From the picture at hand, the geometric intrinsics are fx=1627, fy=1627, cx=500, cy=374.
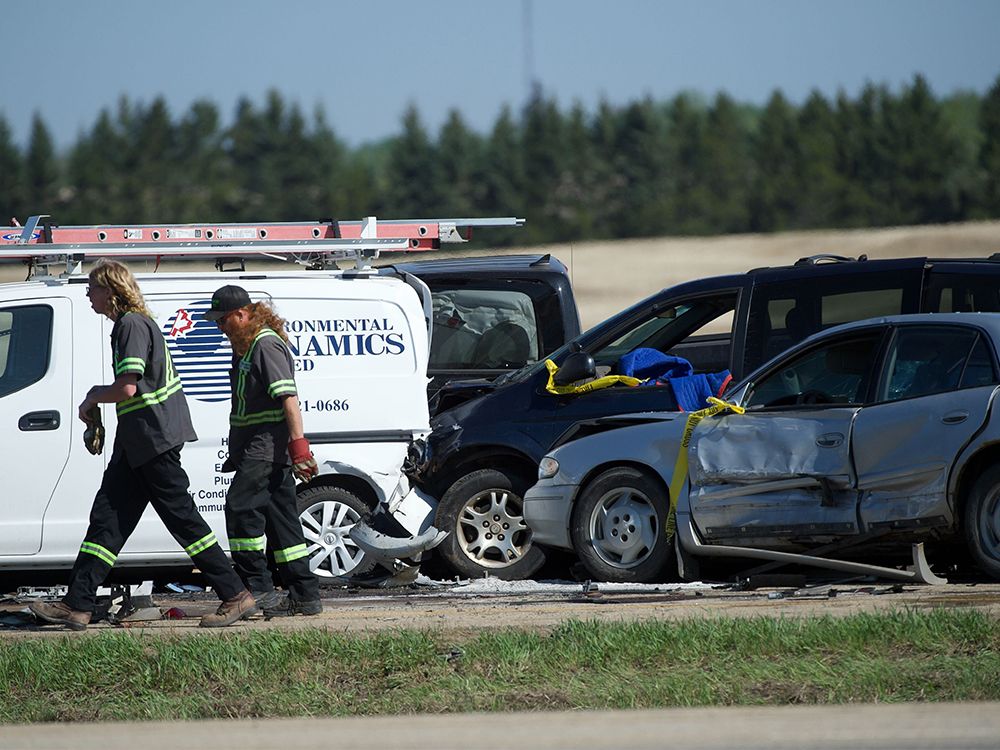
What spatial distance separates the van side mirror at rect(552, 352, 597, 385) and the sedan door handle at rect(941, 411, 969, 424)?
2527 millimetres

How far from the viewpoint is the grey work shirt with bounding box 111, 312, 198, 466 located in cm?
870

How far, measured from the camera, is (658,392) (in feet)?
35.4

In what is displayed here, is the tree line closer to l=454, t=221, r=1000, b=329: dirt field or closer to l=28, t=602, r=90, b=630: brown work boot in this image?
l=454, t=221, r=1000, b=329: dirt field

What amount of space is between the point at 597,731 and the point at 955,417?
3.53 metres

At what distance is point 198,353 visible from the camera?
1045 cm

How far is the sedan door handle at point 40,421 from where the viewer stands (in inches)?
396

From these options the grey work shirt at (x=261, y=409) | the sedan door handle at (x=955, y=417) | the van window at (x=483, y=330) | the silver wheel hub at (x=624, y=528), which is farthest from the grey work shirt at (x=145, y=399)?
the sedan door handle at (x=955, y=417)

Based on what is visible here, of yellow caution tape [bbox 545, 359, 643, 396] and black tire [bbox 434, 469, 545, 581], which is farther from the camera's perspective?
yellow caution tape [bbox 545, 359, 643, 396]

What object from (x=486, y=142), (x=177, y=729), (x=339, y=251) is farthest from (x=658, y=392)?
(x=486, y=142)

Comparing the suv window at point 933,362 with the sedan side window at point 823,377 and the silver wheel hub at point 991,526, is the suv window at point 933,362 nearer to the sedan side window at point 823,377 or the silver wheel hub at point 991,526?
the sedan side window at point 823,377

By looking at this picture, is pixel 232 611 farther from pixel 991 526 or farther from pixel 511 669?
pixel 991 526

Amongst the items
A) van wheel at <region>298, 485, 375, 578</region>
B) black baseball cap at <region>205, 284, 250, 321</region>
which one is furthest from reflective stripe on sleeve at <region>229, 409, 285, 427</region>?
van wheel at <region>298, 485, 375, 578</region>

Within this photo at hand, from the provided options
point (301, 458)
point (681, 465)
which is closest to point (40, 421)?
point (301, 458)

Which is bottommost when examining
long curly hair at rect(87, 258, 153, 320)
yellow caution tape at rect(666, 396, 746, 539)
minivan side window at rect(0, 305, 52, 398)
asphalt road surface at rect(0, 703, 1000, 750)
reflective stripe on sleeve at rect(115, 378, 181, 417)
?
asphalt road surface at rect(0, 703, 1000, 750)
